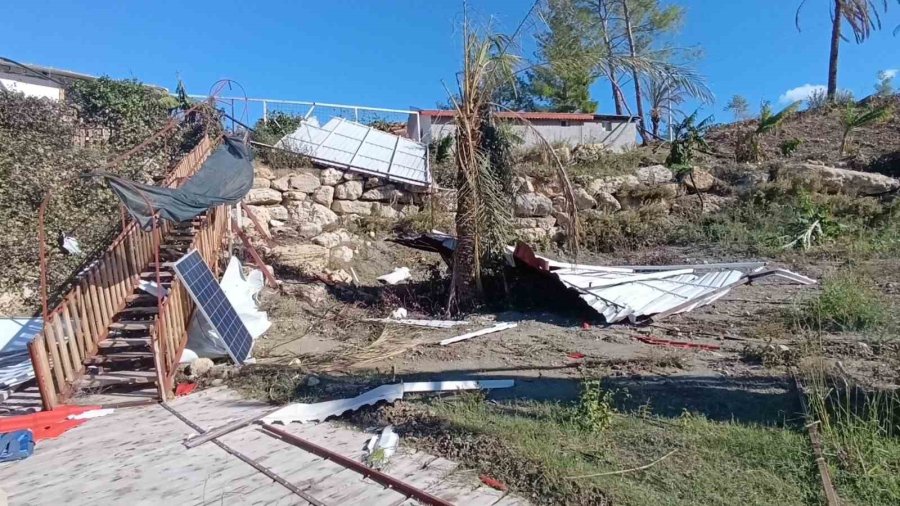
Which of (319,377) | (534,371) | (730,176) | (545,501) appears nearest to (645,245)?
(730,176)

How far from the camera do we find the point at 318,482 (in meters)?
3.63

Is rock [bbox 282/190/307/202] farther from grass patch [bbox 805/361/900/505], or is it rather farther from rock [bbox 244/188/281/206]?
grass patch [bbox 805/361/900/505]

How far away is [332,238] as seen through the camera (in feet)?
42.1

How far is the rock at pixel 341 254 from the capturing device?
482 inches

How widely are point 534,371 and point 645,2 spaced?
19922 mm

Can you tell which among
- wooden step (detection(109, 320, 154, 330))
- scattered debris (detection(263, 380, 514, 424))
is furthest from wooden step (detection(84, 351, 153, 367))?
scattered debris (detection(263, 380, 514, 424))

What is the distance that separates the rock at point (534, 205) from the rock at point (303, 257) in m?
5.19

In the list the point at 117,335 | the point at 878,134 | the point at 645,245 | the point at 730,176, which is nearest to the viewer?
the point at 117,335

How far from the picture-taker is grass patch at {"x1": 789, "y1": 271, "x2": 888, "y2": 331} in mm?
6531

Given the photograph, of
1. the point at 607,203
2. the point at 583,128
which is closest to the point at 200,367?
the point at 607,203

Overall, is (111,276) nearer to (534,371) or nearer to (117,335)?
(117,335)

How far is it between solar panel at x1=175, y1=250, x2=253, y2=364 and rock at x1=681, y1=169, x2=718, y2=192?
39.4ft

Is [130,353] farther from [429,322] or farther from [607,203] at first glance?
[607,203]

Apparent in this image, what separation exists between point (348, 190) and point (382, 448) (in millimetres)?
10755
